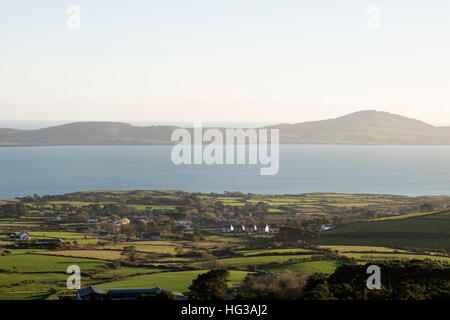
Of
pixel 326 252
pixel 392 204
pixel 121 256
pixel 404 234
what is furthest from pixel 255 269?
pixel 392 204

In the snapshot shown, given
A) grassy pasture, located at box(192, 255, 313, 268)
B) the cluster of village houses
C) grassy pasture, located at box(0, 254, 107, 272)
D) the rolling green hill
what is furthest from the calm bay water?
the cluster of village houses

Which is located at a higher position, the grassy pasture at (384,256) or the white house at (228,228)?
the grassy pasture at (384,256)

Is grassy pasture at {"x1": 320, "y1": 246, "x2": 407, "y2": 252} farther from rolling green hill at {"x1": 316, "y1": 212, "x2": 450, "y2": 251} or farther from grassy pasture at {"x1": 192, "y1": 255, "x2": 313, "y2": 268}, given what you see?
grassy pasture at {"x1": 192, "y1": 255, "x2": 313, "y2": 268}

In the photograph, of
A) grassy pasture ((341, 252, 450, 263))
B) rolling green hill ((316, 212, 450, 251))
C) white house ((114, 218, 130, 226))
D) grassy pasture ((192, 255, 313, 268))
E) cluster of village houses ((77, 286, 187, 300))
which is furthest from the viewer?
white house ((114, 218, 130, 226))

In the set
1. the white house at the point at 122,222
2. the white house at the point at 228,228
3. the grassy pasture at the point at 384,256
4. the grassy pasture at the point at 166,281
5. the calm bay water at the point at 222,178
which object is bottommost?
the white house at the point at 228,228

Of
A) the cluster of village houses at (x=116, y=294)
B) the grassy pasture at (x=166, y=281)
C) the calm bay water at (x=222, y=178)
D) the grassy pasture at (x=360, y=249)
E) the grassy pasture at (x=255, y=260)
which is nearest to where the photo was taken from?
the cluster of village houses at (x=116, y=294)

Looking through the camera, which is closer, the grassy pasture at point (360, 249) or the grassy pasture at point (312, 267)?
the grassy pasture at point (312, 267)

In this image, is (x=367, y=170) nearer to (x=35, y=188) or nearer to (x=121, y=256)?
(x=35, y=188)

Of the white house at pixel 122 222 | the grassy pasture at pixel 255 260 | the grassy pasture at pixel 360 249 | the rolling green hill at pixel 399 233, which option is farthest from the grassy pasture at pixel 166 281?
the white house at pixel 122 222

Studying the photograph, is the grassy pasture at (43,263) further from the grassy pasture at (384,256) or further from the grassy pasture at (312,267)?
the grassy pasture at (384,256)
